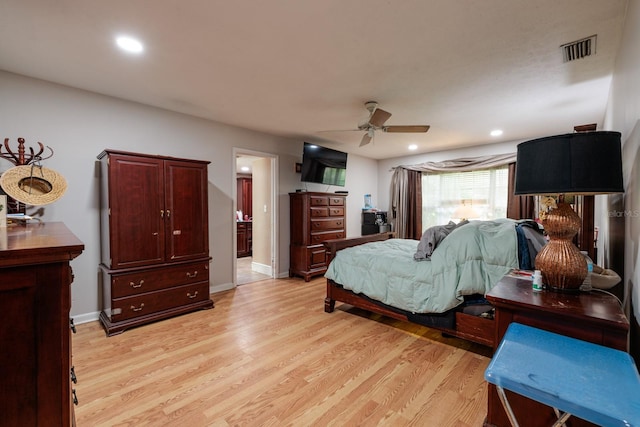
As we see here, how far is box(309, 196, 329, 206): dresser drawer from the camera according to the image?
485 centimetres

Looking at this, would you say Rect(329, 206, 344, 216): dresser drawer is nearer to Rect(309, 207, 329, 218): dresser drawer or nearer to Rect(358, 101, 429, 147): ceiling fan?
Rect(309, 207, 329, 218): dresser drawer

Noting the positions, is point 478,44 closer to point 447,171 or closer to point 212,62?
point 212,62

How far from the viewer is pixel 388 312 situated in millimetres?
2855

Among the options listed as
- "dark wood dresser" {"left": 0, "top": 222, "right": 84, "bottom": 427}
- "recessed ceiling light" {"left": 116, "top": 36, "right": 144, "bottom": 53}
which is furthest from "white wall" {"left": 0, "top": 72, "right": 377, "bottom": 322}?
→ "dark wood dresser" {"left": 0, "top": 222, "right": 84, "bottom": 427}

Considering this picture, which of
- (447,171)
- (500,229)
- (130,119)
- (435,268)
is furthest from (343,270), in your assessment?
(447,171)

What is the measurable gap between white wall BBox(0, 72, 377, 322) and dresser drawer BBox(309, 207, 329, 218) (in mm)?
1312

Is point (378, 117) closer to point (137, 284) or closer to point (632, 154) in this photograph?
point (632, 154)

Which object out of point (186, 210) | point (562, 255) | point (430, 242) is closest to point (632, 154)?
point (562, 255)

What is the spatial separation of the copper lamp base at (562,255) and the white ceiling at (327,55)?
1.27m

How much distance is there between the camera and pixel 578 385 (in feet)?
2.66

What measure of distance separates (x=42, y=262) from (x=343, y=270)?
266 cm

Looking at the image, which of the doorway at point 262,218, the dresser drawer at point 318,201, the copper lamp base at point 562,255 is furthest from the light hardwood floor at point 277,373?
the dresser drawer at point 318,201

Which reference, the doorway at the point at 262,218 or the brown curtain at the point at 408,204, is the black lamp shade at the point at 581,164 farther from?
the brown curtain at the point at 408,204

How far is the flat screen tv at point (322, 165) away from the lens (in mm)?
4859
